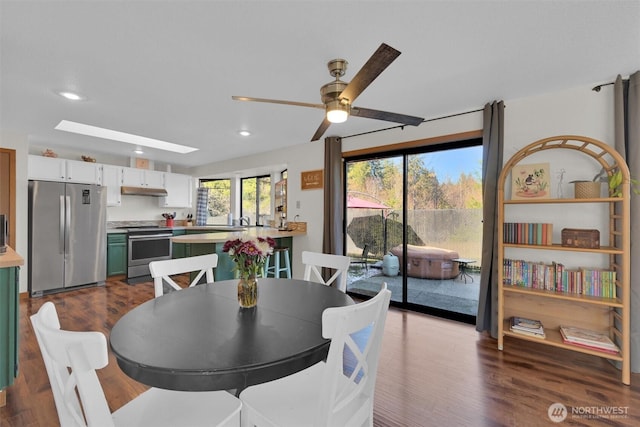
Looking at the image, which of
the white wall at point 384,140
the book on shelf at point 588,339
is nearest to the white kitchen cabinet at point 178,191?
the white wall at point 384,140

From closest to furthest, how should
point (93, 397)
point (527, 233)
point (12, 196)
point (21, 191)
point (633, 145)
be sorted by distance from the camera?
1. point (93, 397)
2. point (633, 145)
3. point (527, 233)
4. point (12, 196)
5. point (21, 191)

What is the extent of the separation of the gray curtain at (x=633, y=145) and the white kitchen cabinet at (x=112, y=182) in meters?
6.77

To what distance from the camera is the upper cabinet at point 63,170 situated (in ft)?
14.3

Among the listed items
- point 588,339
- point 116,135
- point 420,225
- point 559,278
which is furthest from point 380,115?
point 116,135

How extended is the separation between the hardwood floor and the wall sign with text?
2319 mm

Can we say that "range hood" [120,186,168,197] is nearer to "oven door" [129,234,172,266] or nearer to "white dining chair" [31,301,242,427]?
"oven door" [129,234,172,266]

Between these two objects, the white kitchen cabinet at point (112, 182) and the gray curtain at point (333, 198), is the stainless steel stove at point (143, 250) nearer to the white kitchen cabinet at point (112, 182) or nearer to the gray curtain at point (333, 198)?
the white kitchen cabinet at point (112, 182)

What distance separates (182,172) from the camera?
6789mm

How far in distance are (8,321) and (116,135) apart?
131 inches

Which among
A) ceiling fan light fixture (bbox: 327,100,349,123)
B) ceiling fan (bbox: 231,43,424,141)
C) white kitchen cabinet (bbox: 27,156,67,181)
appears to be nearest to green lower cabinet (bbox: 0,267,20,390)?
ceiling fan (bbox: 231,43,424,141)

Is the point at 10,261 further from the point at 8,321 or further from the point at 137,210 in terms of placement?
the point at 137,210

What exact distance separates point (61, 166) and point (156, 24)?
171 inches

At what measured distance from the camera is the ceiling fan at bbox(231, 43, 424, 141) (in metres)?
1.34

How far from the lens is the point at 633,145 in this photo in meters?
2.22
